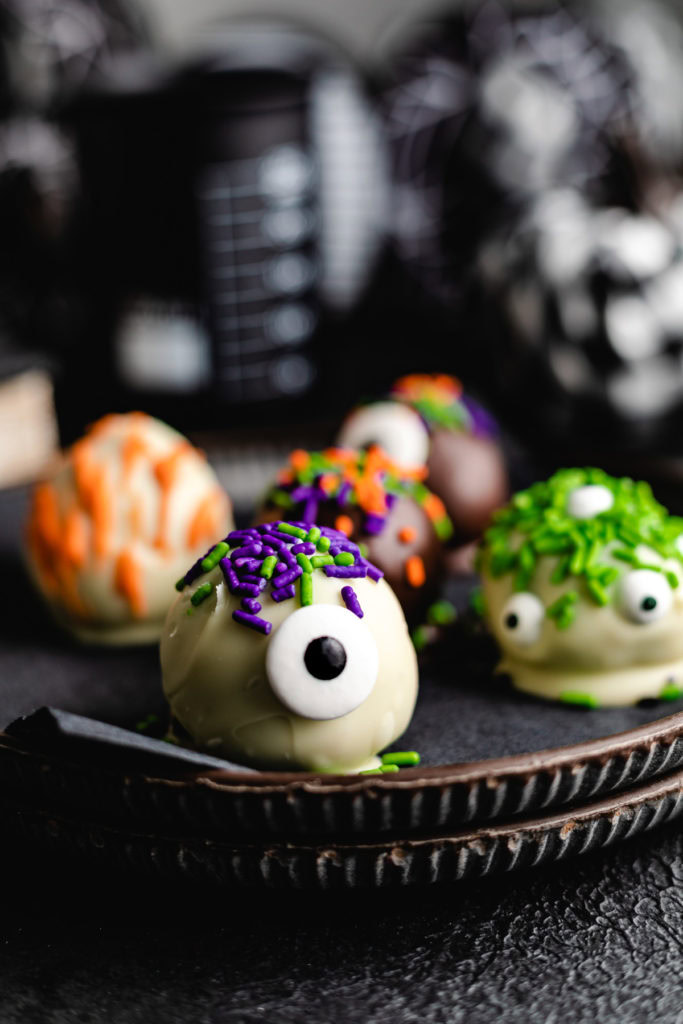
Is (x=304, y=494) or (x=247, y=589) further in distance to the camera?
(x=304, y=494)

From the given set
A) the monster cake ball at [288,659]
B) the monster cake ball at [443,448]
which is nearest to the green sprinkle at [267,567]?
the monster cake ball at [288,659]

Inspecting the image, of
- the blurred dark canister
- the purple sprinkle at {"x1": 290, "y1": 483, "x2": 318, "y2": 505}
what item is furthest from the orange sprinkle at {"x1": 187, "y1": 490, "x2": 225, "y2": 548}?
the blurred dark canister

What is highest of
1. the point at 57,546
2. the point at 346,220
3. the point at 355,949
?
the point at 346,220

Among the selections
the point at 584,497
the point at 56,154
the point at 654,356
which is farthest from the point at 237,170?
the point at 584,497

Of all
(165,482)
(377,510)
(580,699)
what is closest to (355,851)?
(580,699)

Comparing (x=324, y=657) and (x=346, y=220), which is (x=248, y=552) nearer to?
(x=324, y=657)

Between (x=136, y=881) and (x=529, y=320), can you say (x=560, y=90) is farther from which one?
(x=136, y=881)

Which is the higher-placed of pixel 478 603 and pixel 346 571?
pixel 346 571

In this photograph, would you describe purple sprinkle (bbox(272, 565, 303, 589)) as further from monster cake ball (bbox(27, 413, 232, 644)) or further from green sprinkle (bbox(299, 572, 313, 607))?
monster cake ball (bbox(27, 413, 232, 644))

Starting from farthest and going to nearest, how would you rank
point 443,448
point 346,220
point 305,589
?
point 346,220, point 443,448, point 305,589
